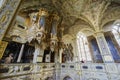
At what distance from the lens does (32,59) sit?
624 centimetres

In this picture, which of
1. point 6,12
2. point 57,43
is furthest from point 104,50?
point 6,12

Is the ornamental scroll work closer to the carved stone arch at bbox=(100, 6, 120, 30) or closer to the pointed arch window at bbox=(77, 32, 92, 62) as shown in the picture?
the carved stone arch at bbox=(100, 6, 120, 30)

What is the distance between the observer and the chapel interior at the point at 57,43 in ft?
17.3

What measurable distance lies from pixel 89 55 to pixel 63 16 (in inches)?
236

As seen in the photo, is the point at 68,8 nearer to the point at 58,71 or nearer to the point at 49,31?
A: the point at 49,31

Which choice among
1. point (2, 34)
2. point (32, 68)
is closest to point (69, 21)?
point (32, 68)

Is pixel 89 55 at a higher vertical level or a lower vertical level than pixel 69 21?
lower

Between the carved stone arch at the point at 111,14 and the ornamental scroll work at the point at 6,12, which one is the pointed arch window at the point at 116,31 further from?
the ornamental scroll work at the point at 6,12

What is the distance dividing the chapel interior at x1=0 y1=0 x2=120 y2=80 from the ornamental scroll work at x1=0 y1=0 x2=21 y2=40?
5.58 feet

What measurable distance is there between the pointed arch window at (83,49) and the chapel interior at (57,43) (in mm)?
124

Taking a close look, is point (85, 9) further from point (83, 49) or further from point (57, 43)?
point (83, 49)

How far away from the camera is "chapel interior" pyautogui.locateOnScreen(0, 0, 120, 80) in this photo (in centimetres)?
527

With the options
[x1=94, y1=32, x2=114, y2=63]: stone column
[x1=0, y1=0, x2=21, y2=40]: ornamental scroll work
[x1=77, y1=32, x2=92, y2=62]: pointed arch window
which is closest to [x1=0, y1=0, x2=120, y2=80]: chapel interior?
[x1=94, y1=32, x2=114, y2=63]: stone column

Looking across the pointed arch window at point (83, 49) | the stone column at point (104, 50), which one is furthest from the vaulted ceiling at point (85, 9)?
the pointed arch window at point (83, 49)
